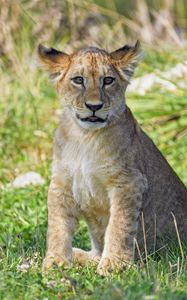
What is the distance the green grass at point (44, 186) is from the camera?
4.82 m

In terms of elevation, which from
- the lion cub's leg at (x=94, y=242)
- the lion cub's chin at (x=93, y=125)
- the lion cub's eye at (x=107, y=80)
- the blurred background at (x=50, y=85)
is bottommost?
the lion cub's leg at (x=94, y=242)

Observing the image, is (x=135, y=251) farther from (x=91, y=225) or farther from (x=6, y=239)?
(x=6, y=239)

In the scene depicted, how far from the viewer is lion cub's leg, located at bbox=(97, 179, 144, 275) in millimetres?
5898

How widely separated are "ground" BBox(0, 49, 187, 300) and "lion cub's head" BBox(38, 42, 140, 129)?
992 millimetres

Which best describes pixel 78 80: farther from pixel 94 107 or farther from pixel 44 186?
pixel 44 186

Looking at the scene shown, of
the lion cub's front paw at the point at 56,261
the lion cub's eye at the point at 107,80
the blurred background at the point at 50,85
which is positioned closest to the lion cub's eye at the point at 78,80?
the lion cub's eye at the point at 107,80

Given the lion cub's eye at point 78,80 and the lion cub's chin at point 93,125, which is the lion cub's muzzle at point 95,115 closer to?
the lion cub's chin at point 93,125

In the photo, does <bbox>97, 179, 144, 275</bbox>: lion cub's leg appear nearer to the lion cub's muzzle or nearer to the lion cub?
the lion cub

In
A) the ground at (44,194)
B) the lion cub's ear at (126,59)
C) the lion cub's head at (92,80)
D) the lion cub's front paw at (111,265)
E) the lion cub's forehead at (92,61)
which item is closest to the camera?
the ground at (44,194)

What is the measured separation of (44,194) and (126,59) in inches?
99.7

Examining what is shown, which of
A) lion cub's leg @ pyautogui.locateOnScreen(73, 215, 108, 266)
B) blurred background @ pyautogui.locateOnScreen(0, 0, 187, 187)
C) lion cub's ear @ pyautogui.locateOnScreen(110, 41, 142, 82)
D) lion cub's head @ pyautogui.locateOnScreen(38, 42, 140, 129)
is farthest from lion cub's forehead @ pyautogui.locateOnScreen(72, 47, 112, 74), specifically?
blurred background @ pyautogui.locateOnScreen(0, 0, 187, 187)

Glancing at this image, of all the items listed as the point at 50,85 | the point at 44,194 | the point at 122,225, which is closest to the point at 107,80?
the point at 122,225

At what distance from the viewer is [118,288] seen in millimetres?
4629

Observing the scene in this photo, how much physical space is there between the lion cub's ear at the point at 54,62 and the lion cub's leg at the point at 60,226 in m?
0.77
